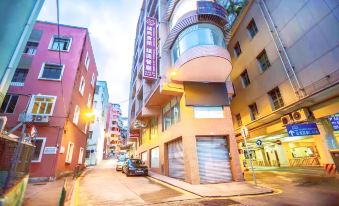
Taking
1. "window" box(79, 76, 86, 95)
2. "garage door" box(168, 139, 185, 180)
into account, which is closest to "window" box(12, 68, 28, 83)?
"window" box(79, 76, 86, 95)

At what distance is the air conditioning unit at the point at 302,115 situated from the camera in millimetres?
12370

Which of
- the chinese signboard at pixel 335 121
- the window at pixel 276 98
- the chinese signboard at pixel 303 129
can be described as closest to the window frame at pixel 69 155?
the chinese signboard at pixel 303 129

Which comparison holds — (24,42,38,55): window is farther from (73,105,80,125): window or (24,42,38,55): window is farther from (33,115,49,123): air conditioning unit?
(33,115,49,123): air conditioning unit

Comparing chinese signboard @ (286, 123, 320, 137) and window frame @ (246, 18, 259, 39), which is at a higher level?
window frame @ (246, 18, 259, 39)

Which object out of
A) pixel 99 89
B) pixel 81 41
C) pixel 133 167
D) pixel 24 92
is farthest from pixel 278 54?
pixel 99 89

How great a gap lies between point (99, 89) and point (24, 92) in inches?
1029

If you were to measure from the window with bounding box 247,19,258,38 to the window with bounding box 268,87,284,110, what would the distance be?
682 cm

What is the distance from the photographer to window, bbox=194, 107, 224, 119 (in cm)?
1313

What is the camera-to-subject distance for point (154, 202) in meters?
7.15

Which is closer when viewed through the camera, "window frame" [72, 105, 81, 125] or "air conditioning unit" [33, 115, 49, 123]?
"air conditioning unit" [33, 115, 49, 123]

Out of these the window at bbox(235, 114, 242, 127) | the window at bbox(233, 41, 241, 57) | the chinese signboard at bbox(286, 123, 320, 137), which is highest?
the window at bbox(233, 41, 241, 57)

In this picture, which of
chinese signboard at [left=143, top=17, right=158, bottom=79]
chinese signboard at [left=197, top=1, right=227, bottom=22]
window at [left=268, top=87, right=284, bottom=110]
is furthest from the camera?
chinese signboard at [left=143, top=17, right=158, bottom=79]

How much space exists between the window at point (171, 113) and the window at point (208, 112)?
71.9 inches

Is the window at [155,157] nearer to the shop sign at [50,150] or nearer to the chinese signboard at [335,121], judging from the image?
the shop sign at [50,150]
